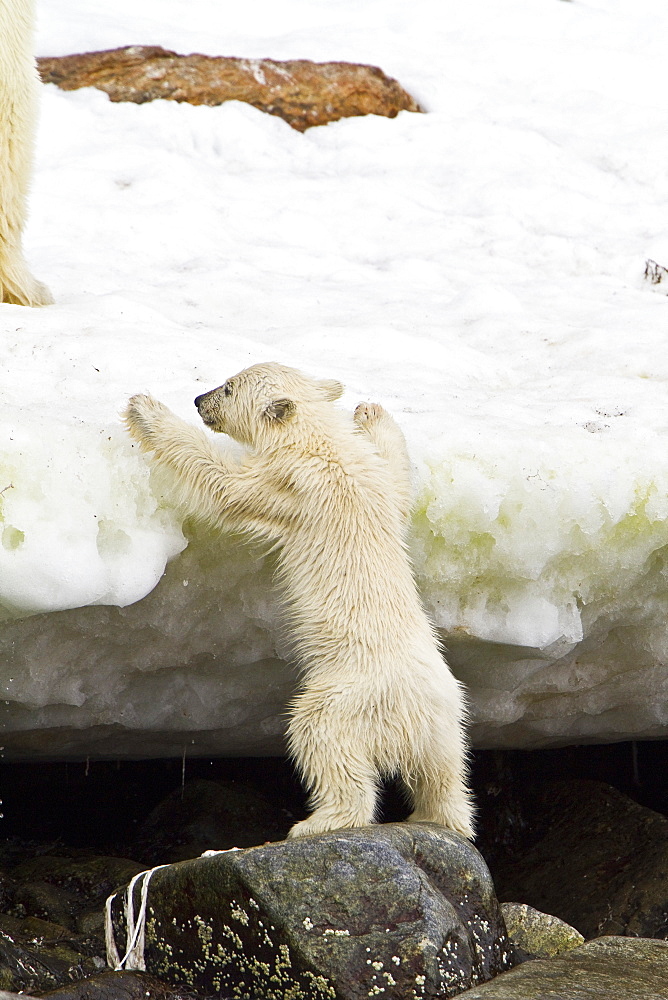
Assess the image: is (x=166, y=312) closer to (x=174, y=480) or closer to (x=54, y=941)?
(x=174, y=480)

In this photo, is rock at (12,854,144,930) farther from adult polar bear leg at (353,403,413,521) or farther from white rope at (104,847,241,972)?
adult polar bear leg at (353,403,413,521)

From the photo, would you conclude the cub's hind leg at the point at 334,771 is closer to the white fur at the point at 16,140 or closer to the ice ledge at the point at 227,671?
the ice ledge at the point at 227,671

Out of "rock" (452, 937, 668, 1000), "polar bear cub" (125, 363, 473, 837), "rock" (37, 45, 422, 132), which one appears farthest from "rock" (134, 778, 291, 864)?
"rock" (37, 45, 422, 132)

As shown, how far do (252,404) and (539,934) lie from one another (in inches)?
92.1

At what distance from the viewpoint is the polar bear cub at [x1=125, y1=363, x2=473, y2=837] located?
3672mm

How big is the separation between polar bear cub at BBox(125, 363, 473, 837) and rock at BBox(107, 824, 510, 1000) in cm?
32

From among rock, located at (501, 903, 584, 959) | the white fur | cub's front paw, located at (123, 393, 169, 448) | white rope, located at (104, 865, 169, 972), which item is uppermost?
the white fur

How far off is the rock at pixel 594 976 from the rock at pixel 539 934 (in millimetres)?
158

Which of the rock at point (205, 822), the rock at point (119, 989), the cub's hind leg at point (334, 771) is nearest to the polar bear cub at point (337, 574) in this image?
the cub's hind leg at point (334, 771)

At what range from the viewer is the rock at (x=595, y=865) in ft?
16.0

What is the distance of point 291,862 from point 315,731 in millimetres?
502

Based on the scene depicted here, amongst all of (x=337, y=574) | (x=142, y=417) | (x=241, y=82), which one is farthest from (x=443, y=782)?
(x=241, y=82)

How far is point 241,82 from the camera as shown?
27.3 feet

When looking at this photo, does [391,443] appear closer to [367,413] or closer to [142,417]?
[367,413]
